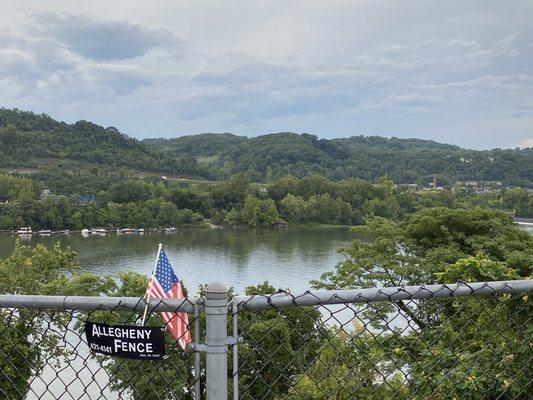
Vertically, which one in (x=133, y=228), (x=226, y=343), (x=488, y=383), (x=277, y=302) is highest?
(x=277, y=302)

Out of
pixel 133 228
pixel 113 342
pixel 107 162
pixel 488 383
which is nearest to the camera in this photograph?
pixel 113 342

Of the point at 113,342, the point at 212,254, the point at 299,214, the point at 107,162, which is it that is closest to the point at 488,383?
the point at 113,342

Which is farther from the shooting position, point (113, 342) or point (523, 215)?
point (523, 215)

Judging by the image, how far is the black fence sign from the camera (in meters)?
1.64

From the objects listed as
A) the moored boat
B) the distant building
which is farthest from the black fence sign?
the distant building

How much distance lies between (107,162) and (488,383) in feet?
317

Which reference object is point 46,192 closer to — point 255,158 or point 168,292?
point 255,158

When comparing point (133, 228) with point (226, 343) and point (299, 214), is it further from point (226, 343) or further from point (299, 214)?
point (226, 343)

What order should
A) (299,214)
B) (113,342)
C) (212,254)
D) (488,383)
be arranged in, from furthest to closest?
(299,214) < (212,254) < (488,383) < (113,342)

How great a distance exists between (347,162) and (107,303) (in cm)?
11499

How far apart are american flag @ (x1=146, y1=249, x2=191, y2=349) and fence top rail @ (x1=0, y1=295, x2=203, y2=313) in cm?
7

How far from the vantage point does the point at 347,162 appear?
115125 mm

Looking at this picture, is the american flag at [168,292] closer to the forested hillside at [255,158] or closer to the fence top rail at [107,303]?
the fence top rail at [107,303]

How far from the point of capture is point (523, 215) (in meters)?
59.9
